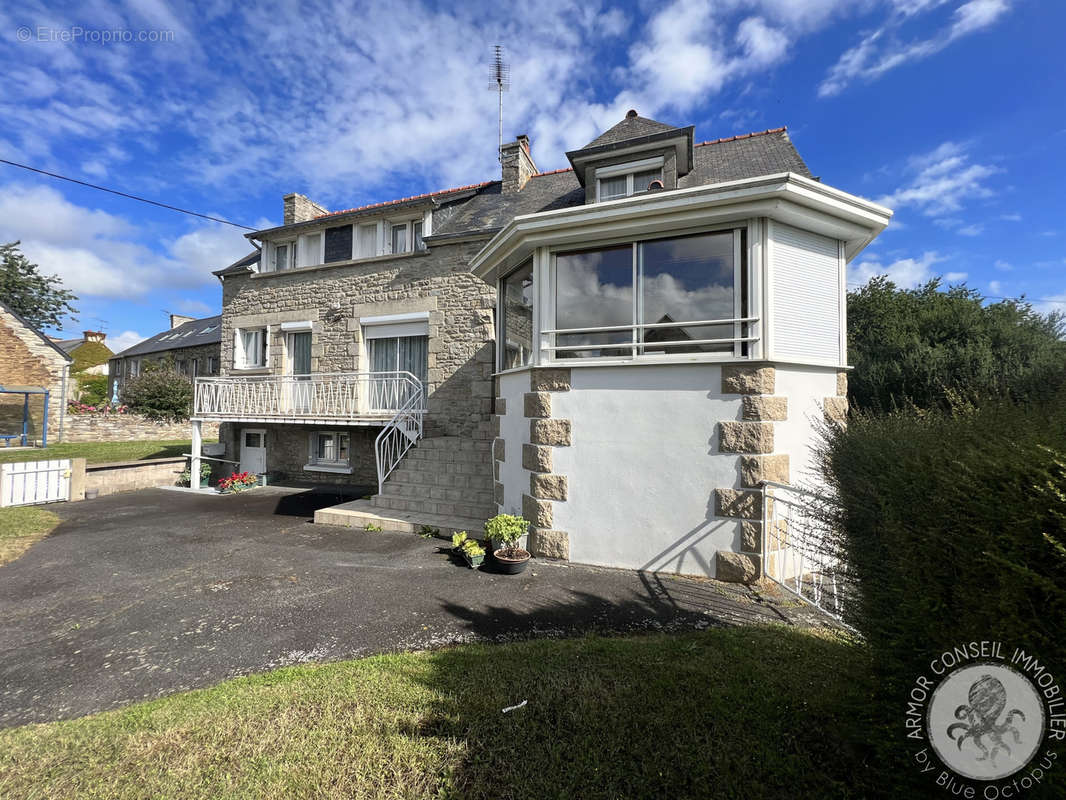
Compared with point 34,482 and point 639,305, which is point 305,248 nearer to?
point 34,482

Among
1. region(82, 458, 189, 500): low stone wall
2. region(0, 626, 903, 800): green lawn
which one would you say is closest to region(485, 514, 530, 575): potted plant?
region(0, 626, 903, 800): green lawn

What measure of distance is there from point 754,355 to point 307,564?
6441mm

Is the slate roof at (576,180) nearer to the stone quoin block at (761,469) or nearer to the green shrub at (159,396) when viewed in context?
the stone quoin block at (761,469)

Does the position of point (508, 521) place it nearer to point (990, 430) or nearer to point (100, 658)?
point (100, 658)

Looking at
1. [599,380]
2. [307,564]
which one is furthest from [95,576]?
[599,380]

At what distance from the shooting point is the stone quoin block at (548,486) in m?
5.88

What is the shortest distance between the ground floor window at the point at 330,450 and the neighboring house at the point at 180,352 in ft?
43.0

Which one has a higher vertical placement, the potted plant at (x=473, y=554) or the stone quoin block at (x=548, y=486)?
the stone quoin block at (x=548, y=486)

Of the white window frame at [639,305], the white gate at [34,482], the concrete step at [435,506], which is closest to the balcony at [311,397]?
the concrete step at [435,506]

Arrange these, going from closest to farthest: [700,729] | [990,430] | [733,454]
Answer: [990,430] → [700,729] → [733,454]

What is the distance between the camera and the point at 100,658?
3654 millimetres

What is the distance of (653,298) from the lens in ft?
18.6

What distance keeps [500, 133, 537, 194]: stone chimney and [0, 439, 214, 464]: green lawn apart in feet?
45.3

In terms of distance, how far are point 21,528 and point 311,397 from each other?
5407mm
